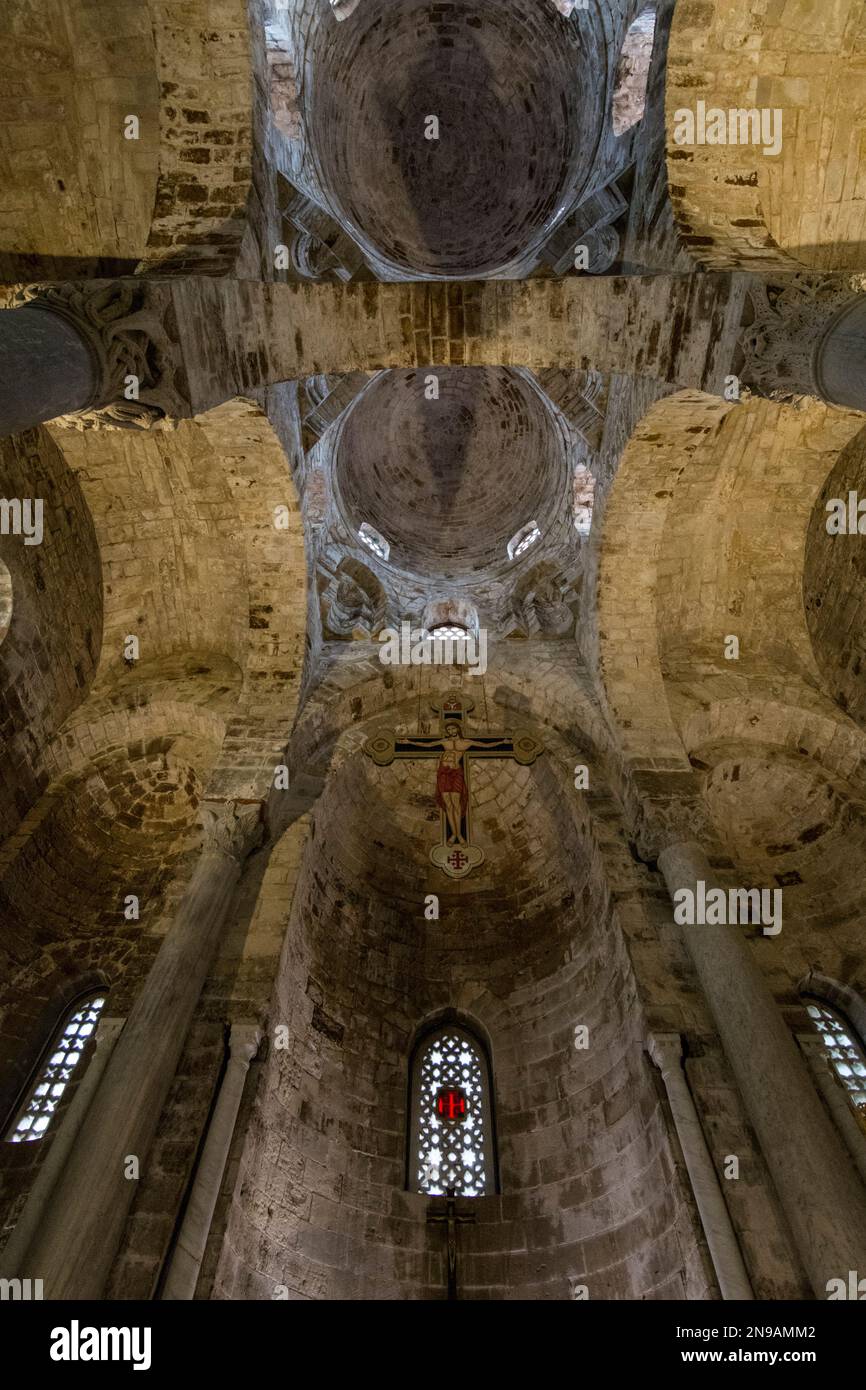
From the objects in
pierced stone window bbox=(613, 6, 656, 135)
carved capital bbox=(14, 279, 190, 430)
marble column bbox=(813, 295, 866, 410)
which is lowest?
marble column bbox=(813, 295, 866, 410)

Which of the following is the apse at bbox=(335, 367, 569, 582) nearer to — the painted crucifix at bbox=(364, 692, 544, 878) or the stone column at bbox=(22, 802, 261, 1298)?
the painted crucifix at bbox=(364, 692, 544, 878)

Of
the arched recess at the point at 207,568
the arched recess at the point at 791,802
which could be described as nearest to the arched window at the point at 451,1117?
the arched recess at the point at 791,802

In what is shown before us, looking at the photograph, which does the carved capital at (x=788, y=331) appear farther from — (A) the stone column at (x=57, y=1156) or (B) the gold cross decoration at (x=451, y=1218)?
(B) the gold cross decoration at (x=451, y=1218)

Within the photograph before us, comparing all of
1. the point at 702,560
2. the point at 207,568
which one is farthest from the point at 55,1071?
the point at 702,560

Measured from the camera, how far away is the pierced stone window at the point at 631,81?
933 centimetres

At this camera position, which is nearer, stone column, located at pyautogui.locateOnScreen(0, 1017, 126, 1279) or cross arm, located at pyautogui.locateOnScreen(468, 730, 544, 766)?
stone column, located at pyautogui.locateOnScreen(0, 1017, 126, 1279)

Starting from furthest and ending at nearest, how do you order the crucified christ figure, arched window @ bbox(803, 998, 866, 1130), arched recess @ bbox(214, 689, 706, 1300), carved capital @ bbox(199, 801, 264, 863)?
the crucified christ figure → carved capital @ bbox(199, 801, 264, 863) → arched window @ bbox(803, 998, 866, 1130) → arched recess @ bbox(214, 689, 706, 1300)

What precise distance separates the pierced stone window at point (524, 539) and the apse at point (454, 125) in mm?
4156

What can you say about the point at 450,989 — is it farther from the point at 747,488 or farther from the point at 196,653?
the point at 747,488

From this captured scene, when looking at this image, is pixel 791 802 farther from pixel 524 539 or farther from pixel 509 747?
pixel 524 539

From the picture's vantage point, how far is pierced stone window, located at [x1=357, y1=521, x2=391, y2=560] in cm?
1413

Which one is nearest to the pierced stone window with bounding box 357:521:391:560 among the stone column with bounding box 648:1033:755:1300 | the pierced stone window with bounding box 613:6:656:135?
the pierced stone window with bounding box 613:6:656:135

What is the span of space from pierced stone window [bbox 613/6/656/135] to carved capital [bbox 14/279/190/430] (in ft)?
22.0

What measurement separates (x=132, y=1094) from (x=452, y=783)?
4.61 meters
